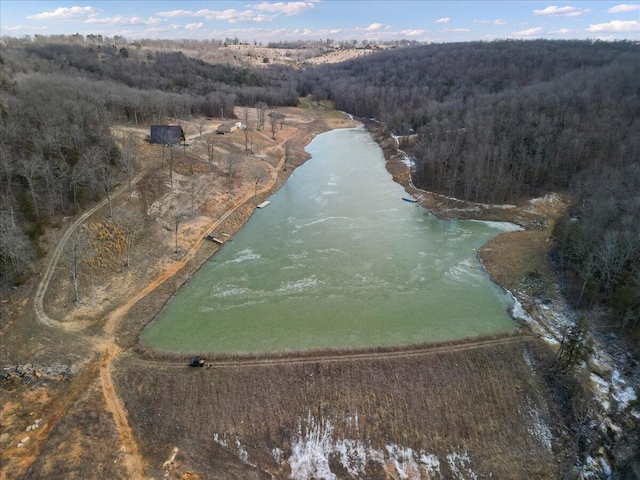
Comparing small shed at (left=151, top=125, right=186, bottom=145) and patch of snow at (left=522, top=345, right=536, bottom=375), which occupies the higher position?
small shed at (left=151, top=125, right=186, bottom=145)

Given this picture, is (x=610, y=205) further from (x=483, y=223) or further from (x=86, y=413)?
(x=86, y=413)

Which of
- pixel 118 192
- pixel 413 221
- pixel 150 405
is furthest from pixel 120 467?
pixel 413 221

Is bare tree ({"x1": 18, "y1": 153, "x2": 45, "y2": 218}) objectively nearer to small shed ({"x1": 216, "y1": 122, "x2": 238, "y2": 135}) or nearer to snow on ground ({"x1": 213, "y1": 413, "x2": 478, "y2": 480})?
snow on ground ({"x1": 213, "y1": 413, "x2": 478, "y2": 480})

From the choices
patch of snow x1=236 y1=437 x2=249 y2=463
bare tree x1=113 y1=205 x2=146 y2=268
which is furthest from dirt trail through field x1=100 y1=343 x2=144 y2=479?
bare tree x1=113 y1=205 x2=146 y2=268

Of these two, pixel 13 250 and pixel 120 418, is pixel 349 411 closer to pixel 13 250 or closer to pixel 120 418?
pixel 120 418

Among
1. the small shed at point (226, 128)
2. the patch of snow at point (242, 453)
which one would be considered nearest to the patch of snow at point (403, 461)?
the patch of snow at point (242, 453)

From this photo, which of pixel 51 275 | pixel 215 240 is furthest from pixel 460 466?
pixel 51 275
